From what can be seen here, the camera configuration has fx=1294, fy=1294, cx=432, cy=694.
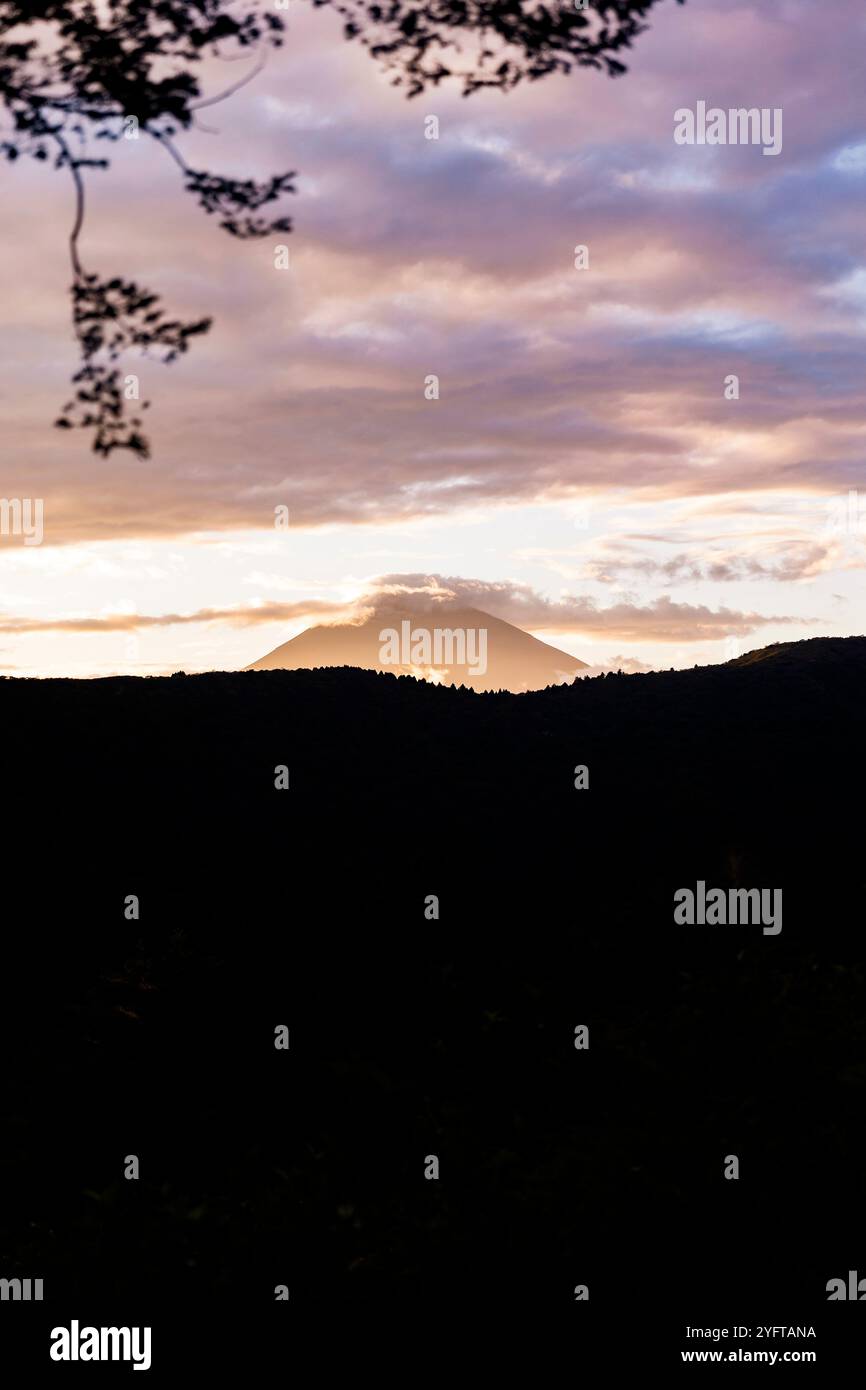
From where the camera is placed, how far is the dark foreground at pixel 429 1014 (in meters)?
7.93

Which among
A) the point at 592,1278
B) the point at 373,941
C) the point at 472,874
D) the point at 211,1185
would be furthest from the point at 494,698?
the point at 592,1278

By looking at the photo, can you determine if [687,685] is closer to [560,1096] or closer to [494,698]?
[494,698]

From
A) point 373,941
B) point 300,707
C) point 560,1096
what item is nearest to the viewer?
point 560,1096

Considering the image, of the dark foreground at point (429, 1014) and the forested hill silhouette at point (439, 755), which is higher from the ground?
the forested hill silhouette at point (439, 755)

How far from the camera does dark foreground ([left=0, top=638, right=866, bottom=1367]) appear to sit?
7926mm

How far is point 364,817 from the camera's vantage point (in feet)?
43.7

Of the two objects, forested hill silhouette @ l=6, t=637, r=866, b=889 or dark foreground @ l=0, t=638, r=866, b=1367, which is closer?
dark foreground @ l=0, t=638, r=866, b=1367

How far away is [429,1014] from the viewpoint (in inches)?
433

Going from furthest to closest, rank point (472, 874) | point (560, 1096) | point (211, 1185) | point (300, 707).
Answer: point (300, 707) → point (472, 874) → point (560, 1096) → point (211, 1185)

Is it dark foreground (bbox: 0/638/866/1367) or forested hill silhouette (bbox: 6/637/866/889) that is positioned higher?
forested hill silhouette (bbox: 6/637/866/889)

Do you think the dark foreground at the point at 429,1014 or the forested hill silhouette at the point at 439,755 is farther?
the forested hill silhouette at the point at 439,755

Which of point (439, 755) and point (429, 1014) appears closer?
point (429, 1014)

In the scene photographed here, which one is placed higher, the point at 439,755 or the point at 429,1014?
the point at 439,755
